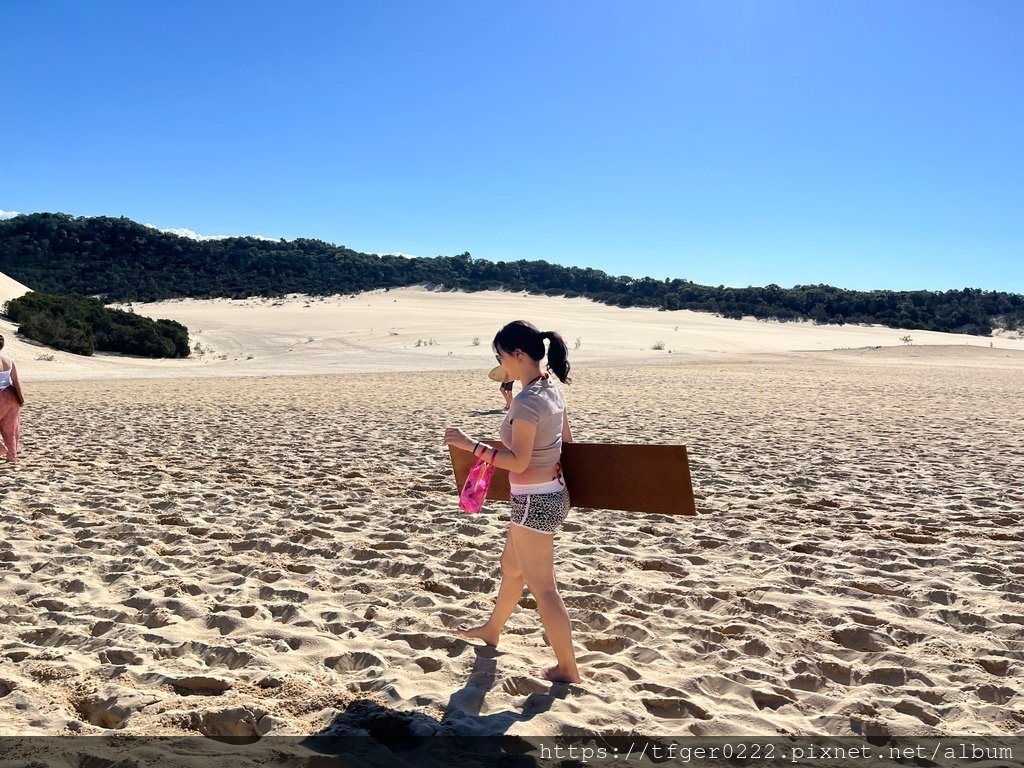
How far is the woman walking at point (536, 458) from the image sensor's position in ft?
10.9

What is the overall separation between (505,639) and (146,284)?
68698 millimetres

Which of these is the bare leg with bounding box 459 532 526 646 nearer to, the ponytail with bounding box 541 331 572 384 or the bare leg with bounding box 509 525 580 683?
the bare leg with bounding box 509 525 580 683

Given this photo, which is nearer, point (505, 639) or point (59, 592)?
point (505, 639)

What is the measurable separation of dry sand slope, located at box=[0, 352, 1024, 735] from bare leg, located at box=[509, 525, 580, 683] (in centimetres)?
22

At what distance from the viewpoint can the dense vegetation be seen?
2720 centimetres

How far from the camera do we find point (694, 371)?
26297 millimetres

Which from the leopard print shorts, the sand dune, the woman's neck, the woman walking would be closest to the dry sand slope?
the woman walking

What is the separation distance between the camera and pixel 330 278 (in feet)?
241

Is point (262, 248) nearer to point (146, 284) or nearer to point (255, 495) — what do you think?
point (146, 284)

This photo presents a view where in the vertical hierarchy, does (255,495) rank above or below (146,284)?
below

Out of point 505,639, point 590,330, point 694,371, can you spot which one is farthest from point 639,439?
point 590,330

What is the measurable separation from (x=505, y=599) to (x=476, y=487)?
0.68 metres

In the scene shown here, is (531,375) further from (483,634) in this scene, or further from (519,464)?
(483,634)

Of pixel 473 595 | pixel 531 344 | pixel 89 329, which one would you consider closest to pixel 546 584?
pixel 531 344
